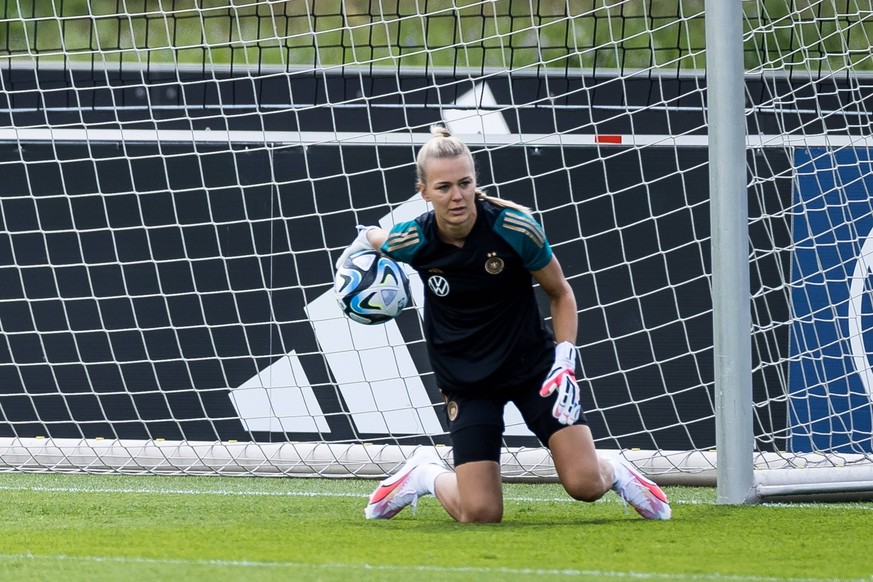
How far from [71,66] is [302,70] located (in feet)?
4.17

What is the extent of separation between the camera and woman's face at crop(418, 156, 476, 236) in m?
3.92

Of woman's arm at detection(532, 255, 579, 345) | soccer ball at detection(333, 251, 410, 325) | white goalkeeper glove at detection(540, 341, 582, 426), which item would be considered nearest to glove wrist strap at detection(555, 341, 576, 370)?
white goalkeeper glove at detection(540, 341, 582, 426)

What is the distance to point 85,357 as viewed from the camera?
6641 mm

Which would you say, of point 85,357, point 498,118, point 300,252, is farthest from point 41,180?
point 498,118

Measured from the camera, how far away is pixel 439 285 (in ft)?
13.7

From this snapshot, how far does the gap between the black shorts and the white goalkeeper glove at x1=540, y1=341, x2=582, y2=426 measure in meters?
0.21

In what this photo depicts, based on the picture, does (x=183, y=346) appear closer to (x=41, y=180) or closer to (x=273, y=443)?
(x=273, y=443)

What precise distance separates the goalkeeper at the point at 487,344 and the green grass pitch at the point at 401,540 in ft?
0.41

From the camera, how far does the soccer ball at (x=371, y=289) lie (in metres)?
4.27

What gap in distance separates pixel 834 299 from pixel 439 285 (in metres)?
2.75

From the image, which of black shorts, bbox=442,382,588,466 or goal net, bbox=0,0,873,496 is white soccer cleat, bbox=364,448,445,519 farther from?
goal net, bbox=0,0,873,496

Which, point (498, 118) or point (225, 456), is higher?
point (498, 118)

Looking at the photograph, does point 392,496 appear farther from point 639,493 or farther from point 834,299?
point 834,299

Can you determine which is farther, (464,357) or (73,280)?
(73,280)
